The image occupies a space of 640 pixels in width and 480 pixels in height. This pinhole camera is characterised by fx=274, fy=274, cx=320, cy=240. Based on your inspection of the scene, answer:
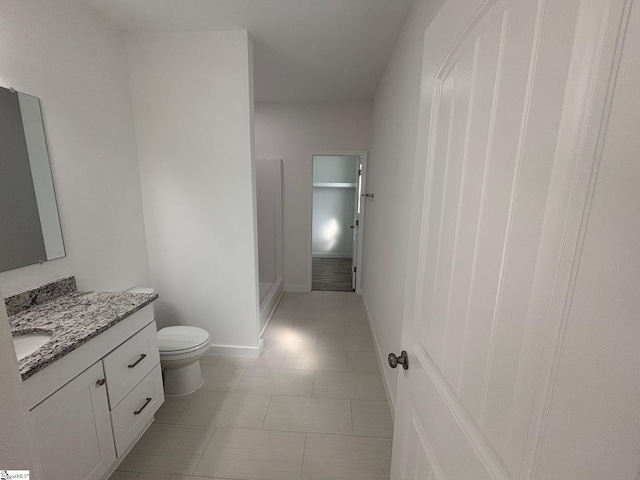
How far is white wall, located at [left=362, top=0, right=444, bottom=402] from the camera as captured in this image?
1.50 metres

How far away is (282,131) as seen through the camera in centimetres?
370

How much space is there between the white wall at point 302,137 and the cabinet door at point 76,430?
2.88 meters

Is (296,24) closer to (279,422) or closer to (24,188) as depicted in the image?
(24,188)

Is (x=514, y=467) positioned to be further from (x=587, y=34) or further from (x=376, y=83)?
(x=376, y=83)

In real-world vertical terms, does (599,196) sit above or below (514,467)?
above

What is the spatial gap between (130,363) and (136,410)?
0.95 ft

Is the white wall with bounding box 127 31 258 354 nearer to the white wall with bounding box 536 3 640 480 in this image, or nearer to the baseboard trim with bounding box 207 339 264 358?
the baseboard trim with bounding box 207 339 264 358

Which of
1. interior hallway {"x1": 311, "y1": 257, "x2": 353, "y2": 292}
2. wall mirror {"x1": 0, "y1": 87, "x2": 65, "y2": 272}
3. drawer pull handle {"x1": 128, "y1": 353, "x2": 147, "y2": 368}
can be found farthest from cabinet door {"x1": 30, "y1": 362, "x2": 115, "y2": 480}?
interior hallway {"x1": 311, "y1": 257, "x2": 353, "y2": 292}

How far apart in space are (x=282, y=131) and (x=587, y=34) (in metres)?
3.66

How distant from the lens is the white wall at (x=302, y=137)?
11.8 feet

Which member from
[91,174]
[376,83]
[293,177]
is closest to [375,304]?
[293,177]

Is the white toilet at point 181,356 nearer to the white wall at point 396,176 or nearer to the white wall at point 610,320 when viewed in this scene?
the white wall at point 396,176

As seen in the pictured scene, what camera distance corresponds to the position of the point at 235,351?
246 cm

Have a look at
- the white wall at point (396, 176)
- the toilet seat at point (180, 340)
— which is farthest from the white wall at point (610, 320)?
the toilet seat at point (180, 340)
